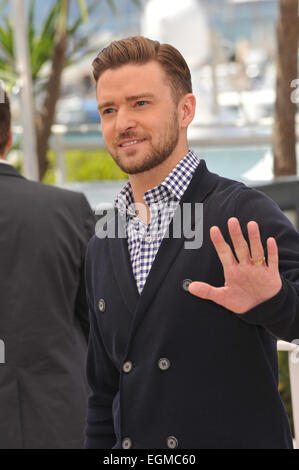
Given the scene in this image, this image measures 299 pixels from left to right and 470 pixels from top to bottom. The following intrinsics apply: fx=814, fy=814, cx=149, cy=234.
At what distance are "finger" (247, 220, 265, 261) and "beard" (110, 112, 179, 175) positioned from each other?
0.97 ft

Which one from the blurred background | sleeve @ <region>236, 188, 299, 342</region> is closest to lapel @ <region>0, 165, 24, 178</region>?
sleeve @ <region>236, 188, 299, 342</region>

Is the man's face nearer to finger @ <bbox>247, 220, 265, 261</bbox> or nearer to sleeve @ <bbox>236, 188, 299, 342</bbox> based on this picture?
sleeve @ <bbox>236, 188, 299, 342</bbox>

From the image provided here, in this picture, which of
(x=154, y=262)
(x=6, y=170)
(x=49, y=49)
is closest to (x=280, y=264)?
(x=154, y=262)

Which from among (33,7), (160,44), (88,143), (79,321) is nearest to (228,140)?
(88,143)

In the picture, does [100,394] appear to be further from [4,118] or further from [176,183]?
[4,118]

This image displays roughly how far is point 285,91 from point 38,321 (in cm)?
354

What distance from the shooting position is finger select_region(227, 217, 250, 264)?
122 centimetres

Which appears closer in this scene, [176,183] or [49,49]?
[176,183]

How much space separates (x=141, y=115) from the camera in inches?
57.4

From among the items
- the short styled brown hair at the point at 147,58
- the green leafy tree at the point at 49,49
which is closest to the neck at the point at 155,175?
the short styled brown hair at the point at 147,58

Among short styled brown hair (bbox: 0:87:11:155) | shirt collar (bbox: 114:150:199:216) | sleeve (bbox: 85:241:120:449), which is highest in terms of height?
short styled brown hair (bbox: 0:87:11:155)

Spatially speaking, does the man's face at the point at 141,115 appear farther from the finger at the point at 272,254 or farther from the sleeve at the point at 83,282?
the sleeve at the point at 83,282
